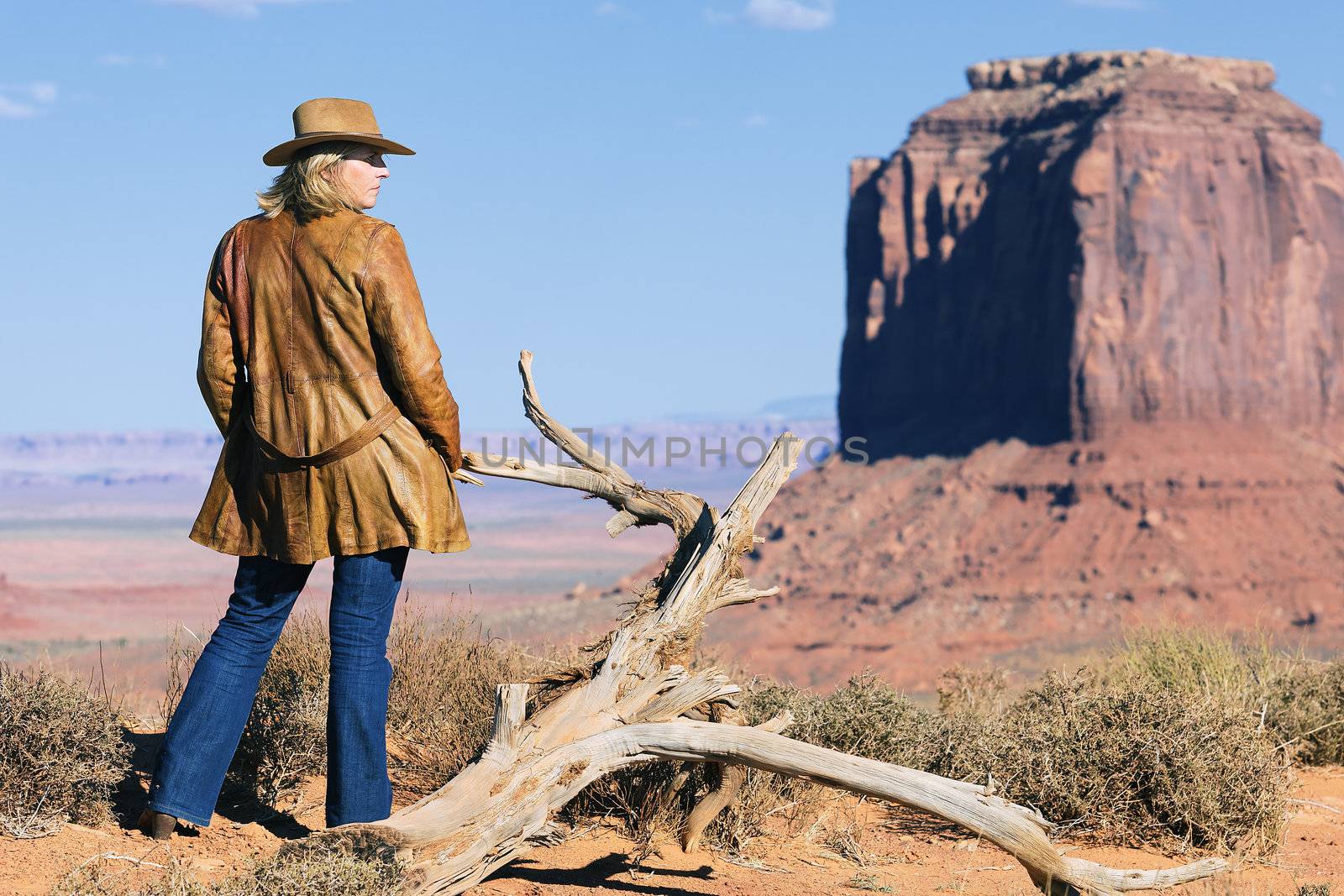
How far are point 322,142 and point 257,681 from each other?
1541 mm

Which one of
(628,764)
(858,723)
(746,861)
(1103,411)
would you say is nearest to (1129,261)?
(1103,411)

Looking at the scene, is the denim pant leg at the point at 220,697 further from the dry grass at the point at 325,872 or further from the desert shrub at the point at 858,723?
the desert shrub at the point at 858,723

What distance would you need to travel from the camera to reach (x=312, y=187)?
401cm

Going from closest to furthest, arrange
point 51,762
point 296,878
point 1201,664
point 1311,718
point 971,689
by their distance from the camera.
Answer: point 296,878 → point 51,762 → point 1311,718 → point 1201,664 → point 971,689

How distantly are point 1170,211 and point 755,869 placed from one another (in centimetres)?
5479

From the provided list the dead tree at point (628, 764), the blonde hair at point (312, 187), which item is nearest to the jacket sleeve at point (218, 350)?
the blonde hair at point (312, 187)

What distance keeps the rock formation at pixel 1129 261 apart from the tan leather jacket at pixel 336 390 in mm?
53021

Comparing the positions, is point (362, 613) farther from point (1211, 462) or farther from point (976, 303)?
point (976, 303)

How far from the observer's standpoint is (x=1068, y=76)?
215 feet

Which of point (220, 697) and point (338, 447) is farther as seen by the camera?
point (220, 697)

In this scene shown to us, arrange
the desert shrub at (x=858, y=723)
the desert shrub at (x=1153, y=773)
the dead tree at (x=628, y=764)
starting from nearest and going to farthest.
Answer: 1. the dead tree at (x=628, y=764)
2. the desert shrub at (x=1153, y=773)
3. the desert shrub at (x=858, y=723)

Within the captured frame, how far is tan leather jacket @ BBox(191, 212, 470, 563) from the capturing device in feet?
12.9

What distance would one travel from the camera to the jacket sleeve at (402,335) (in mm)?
3914

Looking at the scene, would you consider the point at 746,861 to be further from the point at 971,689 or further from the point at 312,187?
the point at 971,689
